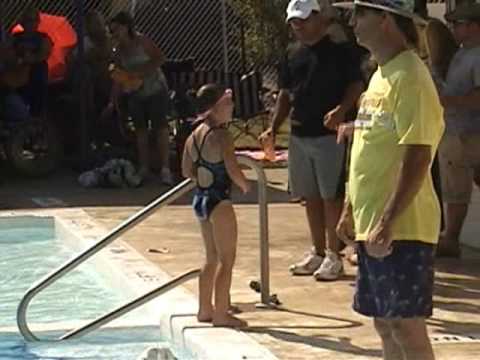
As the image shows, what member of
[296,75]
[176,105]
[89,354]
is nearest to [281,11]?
[176,105]

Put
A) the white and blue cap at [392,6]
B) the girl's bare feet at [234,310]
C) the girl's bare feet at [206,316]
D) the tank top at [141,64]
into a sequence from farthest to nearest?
1. the tank top at [141,64]
2. the girl's bare feet at [234,310]
3. the girl's bare feet at [206,316]
4. the white and blue cap at [392,6]

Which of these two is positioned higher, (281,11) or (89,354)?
(281,11)

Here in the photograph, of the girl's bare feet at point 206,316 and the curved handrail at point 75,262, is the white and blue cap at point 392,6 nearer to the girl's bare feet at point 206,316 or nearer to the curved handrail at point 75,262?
the curved handrail at point 75,262

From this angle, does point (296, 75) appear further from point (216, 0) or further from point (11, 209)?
point (216, 0)

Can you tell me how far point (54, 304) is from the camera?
8.29 meters

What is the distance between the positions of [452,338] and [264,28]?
14.2 metres

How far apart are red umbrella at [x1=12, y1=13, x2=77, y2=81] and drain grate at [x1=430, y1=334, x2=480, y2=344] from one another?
9.05m

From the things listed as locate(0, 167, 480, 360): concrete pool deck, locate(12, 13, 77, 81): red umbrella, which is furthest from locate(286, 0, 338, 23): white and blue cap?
locate(12, 13, 77, 81): red umbrella

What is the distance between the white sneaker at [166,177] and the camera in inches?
521

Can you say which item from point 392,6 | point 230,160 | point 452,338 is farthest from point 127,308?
point 392,6

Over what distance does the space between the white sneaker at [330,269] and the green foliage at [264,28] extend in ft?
39.8

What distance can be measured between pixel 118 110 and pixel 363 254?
376 inches

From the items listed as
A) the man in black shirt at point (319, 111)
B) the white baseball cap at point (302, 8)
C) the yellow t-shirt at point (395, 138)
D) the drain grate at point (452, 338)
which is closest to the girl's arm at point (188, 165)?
the man in black shirt at point (319, 111)

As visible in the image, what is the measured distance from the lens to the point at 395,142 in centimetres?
437
